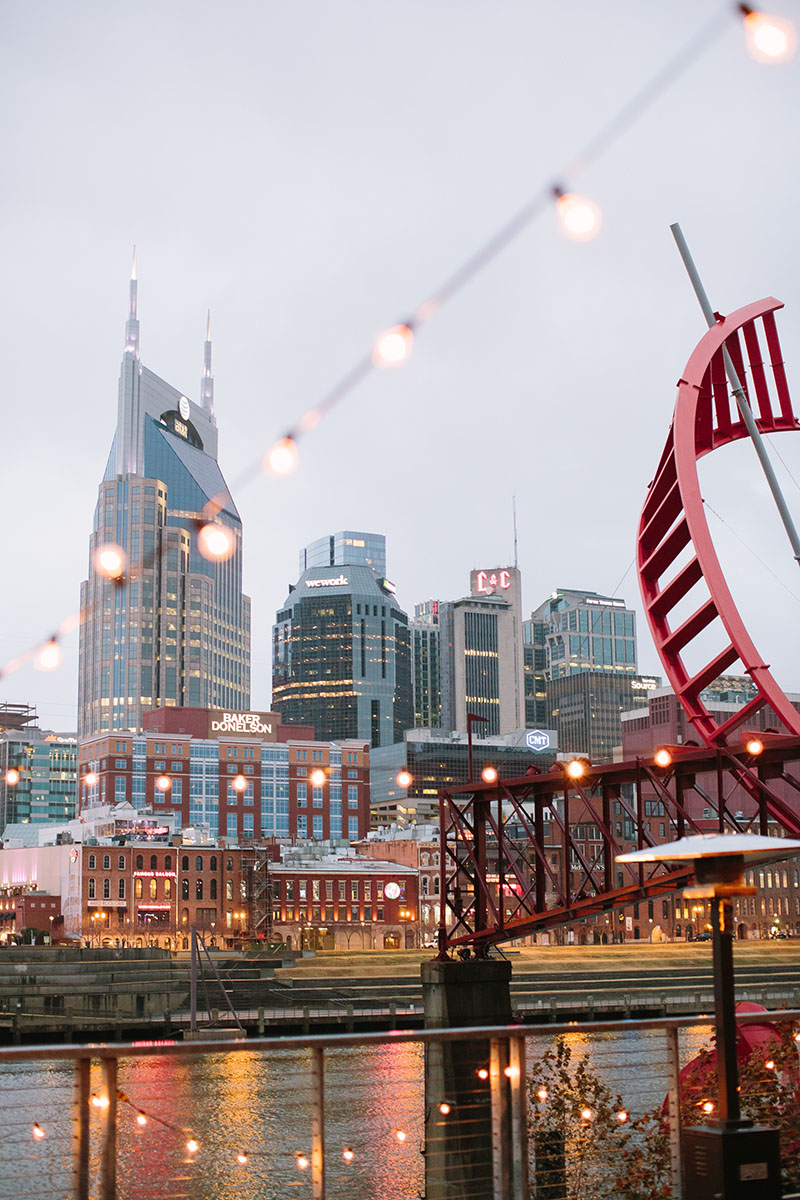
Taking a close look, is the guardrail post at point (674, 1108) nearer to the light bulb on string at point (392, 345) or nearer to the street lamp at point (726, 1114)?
the street lamp at point (726, 1114)

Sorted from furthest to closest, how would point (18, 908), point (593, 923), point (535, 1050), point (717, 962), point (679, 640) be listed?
point (593, 923) < point (18, 908) < point (535, 1050) < point (679, 640) < point (717, 962)

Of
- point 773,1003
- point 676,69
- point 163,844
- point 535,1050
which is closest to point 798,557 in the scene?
point 535,1050

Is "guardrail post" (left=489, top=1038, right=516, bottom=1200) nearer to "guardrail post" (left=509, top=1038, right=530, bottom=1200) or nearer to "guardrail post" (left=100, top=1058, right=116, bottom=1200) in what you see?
"guardrail post" (left=509, top=1038, right=530, bottom=1200)

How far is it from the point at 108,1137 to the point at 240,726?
182m

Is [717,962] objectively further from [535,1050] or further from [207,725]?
[207,725]

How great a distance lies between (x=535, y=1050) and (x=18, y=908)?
8706 cm

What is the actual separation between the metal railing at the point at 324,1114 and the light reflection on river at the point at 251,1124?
4.1 inches

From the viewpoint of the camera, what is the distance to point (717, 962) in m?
12.1

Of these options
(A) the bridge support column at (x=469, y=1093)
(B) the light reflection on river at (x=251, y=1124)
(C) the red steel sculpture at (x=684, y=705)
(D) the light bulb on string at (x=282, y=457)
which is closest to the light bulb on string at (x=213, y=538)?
(D) the light bulb on string at (x=282, y=457)

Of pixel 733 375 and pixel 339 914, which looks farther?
pixel 339 914

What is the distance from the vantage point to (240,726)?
7485 inches

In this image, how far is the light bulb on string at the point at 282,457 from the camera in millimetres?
16236

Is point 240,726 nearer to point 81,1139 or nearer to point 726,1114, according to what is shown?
point 726,1114

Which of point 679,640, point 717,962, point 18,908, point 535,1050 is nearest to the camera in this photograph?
point 717,962
